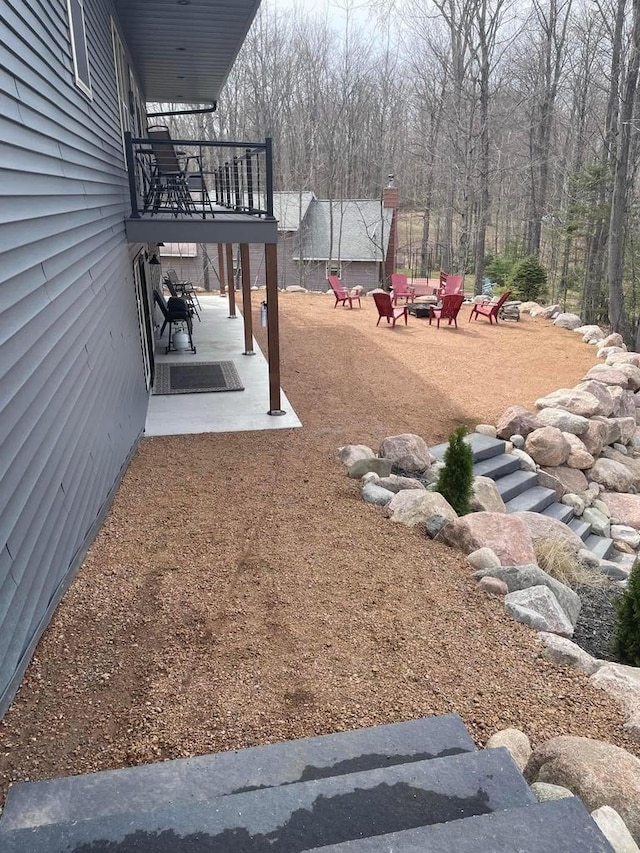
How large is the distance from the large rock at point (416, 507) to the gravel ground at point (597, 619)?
1.12 metres

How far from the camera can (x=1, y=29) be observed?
8.04 ft

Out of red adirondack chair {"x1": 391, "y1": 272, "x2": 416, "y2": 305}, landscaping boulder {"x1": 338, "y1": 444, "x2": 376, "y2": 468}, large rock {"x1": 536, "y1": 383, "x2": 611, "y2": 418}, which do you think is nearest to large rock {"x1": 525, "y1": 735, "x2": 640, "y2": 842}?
landscaping boulder {"x1": 338, "y1": 444, "x2": 376, "y2": 468}

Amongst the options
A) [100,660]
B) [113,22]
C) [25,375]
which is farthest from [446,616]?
[113,22]

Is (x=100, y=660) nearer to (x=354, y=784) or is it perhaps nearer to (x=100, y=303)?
(x=354, y=784)

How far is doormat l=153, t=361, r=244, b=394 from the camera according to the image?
26.8ft

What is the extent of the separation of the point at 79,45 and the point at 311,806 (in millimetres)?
5091

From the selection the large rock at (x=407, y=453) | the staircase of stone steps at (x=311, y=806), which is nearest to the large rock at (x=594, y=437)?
the large rock at (x=407, y=453)

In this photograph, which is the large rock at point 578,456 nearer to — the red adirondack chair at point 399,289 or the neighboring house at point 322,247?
the red adirondack chair at point 399,289

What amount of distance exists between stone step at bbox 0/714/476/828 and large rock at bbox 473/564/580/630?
1606mm

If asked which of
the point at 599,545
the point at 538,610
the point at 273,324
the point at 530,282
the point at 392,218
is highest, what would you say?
the point at 392,218

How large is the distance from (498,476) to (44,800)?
569 cm

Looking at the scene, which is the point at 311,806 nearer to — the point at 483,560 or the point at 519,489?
the point at 483,560

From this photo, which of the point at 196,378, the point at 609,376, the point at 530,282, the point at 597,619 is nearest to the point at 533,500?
the point at 597,619

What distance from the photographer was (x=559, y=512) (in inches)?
257
